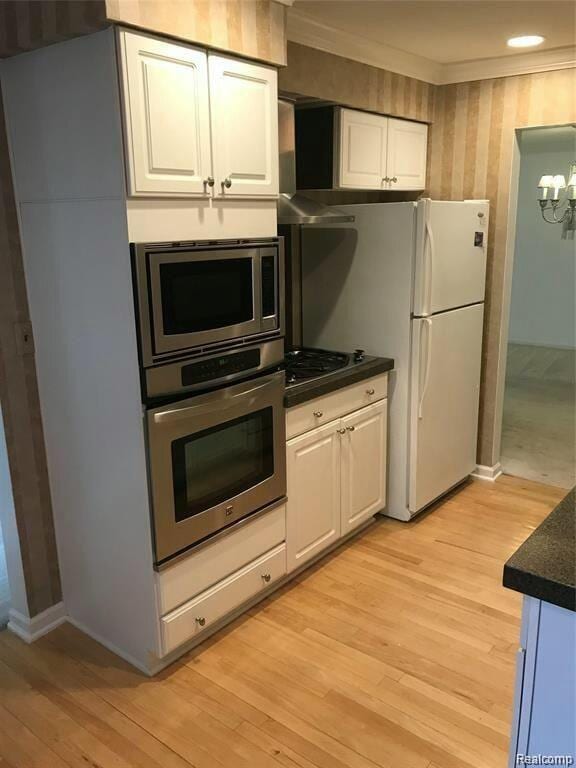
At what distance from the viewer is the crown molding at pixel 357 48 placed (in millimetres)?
2793

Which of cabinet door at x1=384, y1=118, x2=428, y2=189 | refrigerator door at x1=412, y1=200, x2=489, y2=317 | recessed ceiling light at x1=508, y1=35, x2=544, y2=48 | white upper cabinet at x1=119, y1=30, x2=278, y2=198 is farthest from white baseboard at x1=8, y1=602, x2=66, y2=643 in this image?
recessed ceiling light at x1=508, y1=35, x2=544, y2=48

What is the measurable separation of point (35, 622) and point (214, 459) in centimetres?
104

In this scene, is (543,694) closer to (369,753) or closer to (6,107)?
(369,753)

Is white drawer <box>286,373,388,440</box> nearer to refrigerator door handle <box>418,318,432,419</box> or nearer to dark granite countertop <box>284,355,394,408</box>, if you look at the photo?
dark granite countertop <box>284,355,394,408</box>

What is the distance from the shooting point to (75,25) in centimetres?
184

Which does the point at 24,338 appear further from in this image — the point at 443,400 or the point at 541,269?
the point at 541,269

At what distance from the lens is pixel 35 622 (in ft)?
8.51

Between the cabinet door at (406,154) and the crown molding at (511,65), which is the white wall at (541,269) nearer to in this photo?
the crown molding at (511,65)

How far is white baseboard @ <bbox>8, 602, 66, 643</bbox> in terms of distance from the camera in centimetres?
258

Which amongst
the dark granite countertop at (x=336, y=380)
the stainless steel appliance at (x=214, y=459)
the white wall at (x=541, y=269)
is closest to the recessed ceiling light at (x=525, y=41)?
the dark granite countertop at (x=336, y=380)

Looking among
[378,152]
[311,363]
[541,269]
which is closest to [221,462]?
[311,363]

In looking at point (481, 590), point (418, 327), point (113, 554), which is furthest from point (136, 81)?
point (481, 590)

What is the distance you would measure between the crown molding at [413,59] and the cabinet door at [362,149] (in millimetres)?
273

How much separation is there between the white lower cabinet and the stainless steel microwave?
52 cm
